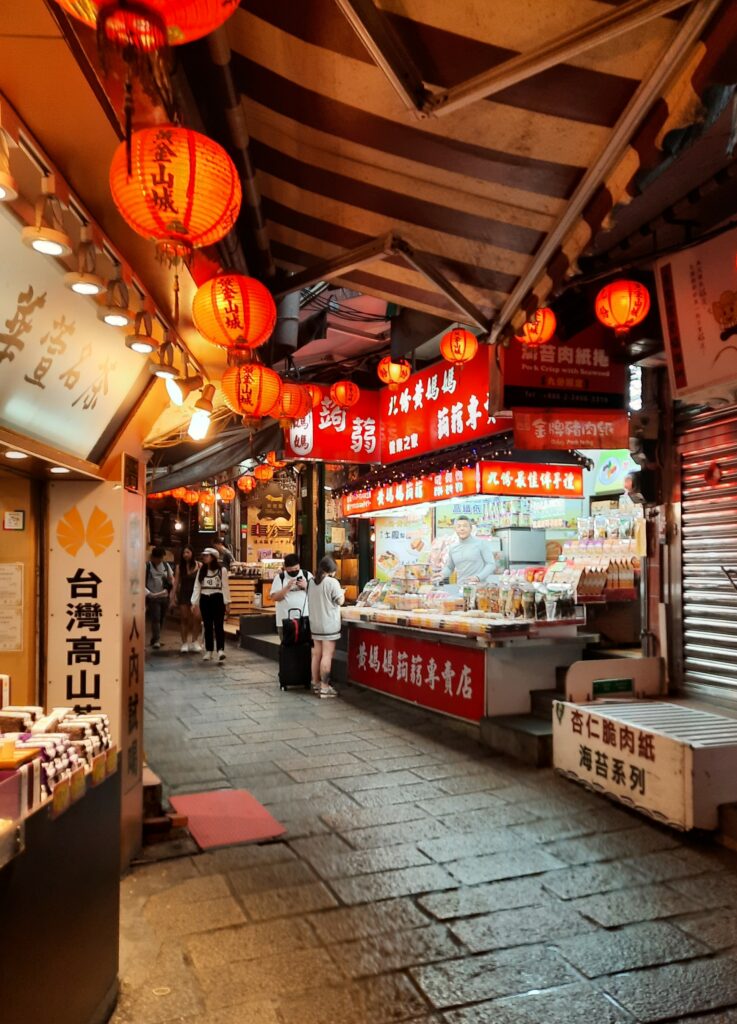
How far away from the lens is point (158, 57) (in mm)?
2143

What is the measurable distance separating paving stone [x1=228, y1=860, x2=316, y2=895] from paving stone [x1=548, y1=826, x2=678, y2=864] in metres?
1.91

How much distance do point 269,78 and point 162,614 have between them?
1480 cm

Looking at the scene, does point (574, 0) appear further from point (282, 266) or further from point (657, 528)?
point (657, 528)

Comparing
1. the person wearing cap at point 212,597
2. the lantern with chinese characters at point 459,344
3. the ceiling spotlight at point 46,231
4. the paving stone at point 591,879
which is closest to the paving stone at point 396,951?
the paving stone at point 591,879

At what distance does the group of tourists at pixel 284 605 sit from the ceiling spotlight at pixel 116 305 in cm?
765

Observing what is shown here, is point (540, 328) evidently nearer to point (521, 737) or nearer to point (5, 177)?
point (521, 737)

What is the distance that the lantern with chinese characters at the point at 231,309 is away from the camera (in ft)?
16.8

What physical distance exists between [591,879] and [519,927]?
922 millimetres

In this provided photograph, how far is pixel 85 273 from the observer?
343 centimetres

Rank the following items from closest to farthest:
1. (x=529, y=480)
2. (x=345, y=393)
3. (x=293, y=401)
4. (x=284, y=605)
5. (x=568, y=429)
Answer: (x=568, y=429)
(x=293, y=401)
(x=529, y=480)
(x=345, y=393)
(x=284, y=605)

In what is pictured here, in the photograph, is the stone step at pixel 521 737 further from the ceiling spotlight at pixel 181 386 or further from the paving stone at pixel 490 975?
the ceiling spotlight at pixel 181 386

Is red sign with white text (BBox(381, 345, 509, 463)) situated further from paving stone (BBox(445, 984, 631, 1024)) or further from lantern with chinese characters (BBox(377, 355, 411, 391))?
paving stone (BBox(445, 984, 631, 1024))

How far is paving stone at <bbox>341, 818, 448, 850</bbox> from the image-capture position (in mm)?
5562

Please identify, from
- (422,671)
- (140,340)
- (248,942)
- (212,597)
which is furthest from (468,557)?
(140,340)
